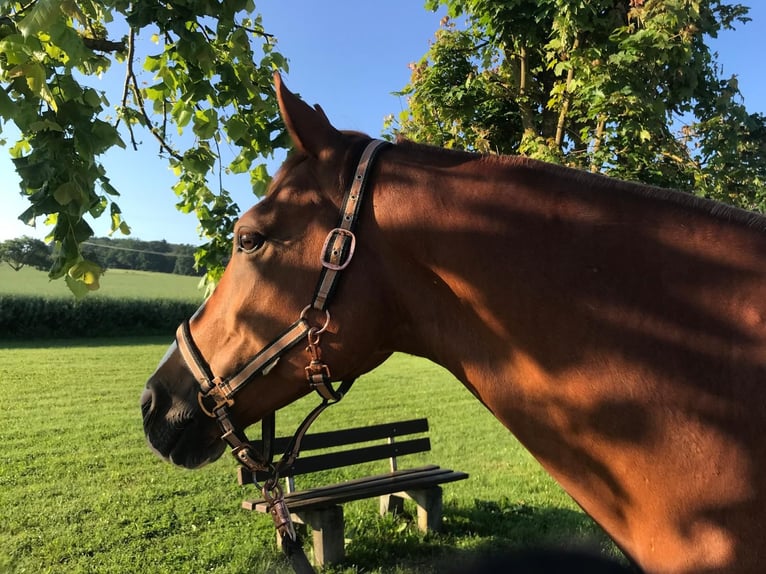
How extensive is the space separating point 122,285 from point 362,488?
35952mm

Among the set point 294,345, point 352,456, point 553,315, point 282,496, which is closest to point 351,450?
point 352,456

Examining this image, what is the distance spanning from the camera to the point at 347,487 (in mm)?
5113

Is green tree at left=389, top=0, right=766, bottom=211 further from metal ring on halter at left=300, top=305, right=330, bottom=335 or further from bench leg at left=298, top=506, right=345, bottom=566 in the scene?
metal ring on halter at left=300, top=305, right=330, bottom=335

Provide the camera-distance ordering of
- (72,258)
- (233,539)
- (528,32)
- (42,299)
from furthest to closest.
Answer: (42,299) < (528,32) < (233,539) < (72,258)

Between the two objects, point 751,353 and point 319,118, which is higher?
point 319,118

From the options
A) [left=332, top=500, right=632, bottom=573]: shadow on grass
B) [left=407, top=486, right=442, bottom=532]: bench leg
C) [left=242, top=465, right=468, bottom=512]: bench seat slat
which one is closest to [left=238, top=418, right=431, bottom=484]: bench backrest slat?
[left=242, top=465, right=468, bottom=512]: bench seat slat

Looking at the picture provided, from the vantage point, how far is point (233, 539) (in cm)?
515

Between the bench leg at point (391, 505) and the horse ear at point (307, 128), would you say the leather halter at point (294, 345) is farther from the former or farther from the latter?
the bench leg at point (391, 505)

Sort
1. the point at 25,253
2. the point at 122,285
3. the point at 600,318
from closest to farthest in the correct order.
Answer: the point at 600,318, the point at 25,253, the point at 122,285

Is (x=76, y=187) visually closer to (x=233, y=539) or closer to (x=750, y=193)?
(x=233, y=539)

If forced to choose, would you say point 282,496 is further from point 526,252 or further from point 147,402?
point 526,252

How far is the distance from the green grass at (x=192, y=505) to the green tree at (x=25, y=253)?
2807 millimetres

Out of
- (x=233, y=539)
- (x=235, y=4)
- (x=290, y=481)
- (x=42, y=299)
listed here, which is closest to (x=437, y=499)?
(x=290, y=481)

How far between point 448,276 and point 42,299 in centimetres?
3047
